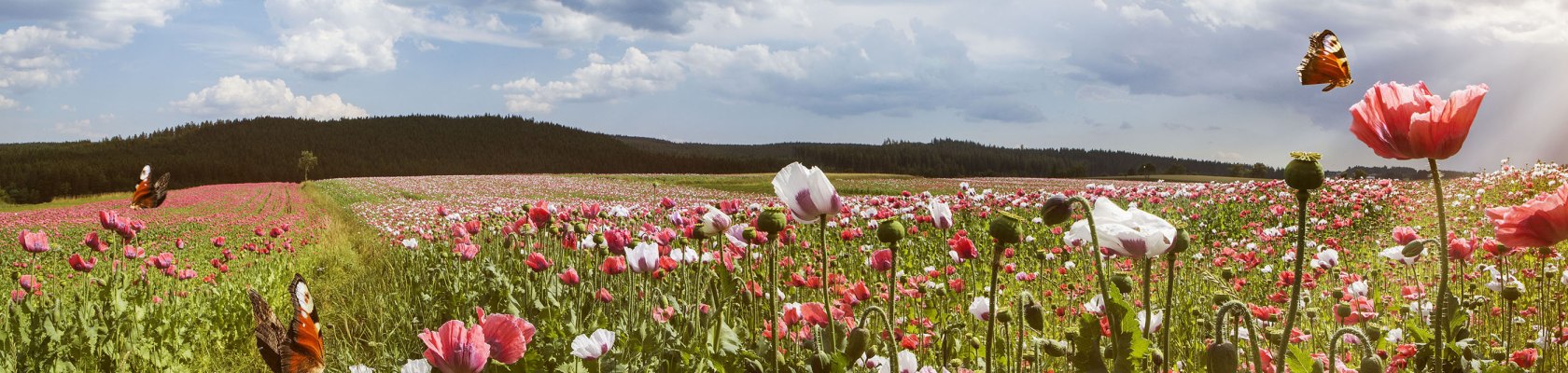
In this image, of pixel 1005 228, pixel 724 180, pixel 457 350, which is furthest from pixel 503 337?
pixel 724 180

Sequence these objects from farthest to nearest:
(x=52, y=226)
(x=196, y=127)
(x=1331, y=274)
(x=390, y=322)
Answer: (x=196, y=127) < (x=52, y=226) < (x=1331, y=274) < (x=390, y=322)

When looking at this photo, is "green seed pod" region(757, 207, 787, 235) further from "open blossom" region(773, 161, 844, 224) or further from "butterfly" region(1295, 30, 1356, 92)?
"butterfly" region(1295, 30, 1356, 92)

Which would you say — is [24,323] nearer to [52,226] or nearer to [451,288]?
[451,288]

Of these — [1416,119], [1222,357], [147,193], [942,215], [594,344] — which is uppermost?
[1416,119]

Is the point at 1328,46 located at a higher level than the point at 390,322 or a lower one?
higher

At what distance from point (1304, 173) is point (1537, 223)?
65cm

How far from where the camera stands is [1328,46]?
7.61 ft

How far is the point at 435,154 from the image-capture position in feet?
269

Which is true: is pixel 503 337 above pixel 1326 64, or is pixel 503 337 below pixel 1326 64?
below

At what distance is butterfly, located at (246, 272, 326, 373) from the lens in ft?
5.72

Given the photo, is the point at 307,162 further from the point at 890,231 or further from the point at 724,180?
the point at 890,231

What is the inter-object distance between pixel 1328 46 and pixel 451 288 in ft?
15.9

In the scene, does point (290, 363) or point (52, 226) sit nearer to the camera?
point (290, 363)

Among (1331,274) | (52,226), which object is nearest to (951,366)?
(1331,274)
